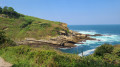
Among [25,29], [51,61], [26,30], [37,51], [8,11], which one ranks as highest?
[8,11]

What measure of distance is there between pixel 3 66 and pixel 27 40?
32263 mm

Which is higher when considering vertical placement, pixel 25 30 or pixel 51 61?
pixel 25 30

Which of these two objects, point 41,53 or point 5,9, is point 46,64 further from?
point 5,9

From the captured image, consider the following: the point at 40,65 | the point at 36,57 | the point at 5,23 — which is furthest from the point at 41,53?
the point at 5,23

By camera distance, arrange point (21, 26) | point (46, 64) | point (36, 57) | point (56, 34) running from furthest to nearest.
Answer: point (21, 26)
point (56, 34)
point (36, 57)
point (46, 64)

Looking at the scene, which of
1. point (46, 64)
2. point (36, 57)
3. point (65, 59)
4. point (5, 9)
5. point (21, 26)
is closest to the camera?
point (46, 64)

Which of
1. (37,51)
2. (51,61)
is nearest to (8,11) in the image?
(37,51)

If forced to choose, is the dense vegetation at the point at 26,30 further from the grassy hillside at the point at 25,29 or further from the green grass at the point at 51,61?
the green grass at the point at 51,61

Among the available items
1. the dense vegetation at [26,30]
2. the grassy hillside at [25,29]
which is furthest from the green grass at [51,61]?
the grassy hillside at [25,29]

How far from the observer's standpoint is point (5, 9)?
57062mm

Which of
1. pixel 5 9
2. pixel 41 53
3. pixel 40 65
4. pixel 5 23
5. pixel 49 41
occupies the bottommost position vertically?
pixel 49 41

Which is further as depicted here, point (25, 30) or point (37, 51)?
point (25, 30)

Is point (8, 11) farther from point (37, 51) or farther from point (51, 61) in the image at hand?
point (51, 61)

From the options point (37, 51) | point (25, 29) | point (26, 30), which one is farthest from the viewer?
point (25, 29)
